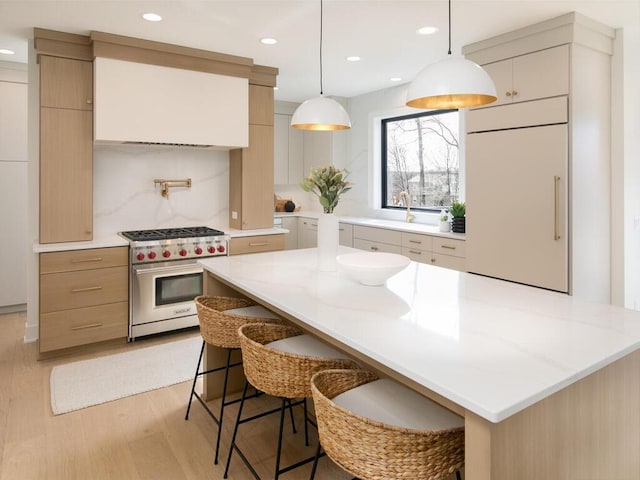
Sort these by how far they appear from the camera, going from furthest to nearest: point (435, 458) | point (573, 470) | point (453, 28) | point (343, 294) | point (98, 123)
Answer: point (98, 123), point (453, 28), point (343, 294), point (573, 470), point (435, 458)

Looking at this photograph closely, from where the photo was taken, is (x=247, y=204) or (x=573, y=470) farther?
(x=247, y=204)

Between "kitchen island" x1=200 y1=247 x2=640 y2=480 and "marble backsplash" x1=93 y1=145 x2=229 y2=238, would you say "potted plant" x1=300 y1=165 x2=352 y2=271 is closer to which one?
"kitchen island" x1=200 y1=247 x2=640 y2=480

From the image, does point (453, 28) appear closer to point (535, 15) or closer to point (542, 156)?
point (535, 15)

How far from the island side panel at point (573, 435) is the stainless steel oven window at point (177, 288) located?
126 inches

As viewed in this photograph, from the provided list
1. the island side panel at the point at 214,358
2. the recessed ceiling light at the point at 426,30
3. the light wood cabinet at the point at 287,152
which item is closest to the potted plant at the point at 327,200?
the island side panel at the point at 214,358

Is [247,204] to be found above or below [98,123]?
below

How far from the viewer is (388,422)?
4.61 ft

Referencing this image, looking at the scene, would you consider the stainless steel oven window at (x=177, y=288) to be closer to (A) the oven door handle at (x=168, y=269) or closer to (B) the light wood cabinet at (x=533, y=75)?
(A) the oven door handle at (x=168, y=269)

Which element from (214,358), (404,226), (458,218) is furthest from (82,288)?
(458,218)

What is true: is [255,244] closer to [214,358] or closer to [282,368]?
[214,358]

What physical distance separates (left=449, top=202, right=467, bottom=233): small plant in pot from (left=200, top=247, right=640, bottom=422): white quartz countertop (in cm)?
183

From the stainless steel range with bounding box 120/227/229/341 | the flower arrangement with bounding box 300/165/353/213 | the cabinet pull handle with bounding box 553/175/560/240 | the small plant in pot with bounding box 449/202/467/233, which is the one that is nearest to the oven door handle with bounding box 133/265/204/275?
the stainless steel range with bounding box 120/227/229/341

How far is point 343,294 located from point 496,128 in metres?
2.28

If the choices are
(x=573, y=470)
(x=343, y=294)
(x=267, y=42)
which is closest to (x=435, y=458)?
(x=573, y=470)
